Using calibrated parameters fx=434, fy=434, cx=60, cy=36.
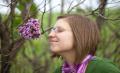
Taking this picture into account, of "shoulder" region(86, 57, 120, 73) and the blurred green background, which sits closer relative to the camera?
"shoulder" region(86, 57, 120, 73)


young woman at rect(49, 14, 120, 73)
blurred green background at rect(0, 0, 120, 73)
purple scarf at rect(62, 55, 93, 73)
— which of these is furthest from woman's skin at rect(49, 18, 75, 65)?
blurred green background at rect(0, 0, 120, 73)

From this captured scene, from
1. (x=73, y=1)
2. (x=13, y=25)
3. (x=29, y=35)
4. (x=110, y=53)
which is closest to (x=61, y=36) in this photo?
(x=29, y=35)

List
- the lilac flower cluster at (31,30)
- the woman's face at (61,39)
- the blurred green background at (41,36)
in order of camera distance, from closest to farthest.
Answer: the woman's face at (61,39) < the lilac flower cluster at (31,30) < the blurred green background at (41,36)

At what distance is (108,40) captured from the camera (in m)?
6.10

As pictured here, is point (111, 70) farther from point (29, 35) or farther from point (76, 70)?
point (29, 35)

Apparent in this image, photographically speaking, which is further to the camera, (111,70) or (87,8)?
(87,8)

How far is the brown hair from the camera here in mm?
2650

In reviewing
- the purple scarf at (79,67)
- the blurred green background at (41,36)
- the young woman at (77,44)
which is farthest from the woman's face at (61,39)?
the blurred green background at (41,36)

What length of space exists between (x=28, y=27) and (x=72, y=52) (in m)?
0.34

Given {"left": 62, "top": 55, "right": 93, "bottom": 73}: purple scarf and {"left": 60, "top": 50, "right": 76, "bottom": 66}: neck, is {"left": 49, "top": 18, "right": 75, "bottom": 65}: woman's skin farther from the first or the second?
{"left": 62, "top": 55, "right": 93, "bottom": 73}: purple scarf

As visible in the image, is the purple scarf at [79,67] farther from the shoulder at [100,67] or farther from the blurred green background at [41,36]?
the blurred green background at [41,36]

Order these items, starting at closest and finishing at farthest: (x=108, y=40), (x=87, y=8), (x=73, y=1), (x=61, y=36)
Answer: (x=61, y=36) < (x=73, y=1) < (x=87, y=8) < (x=108, y=40)

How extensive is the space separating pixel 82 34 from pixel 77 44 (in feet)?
0.23

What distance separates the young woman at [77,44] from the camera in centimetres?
263
